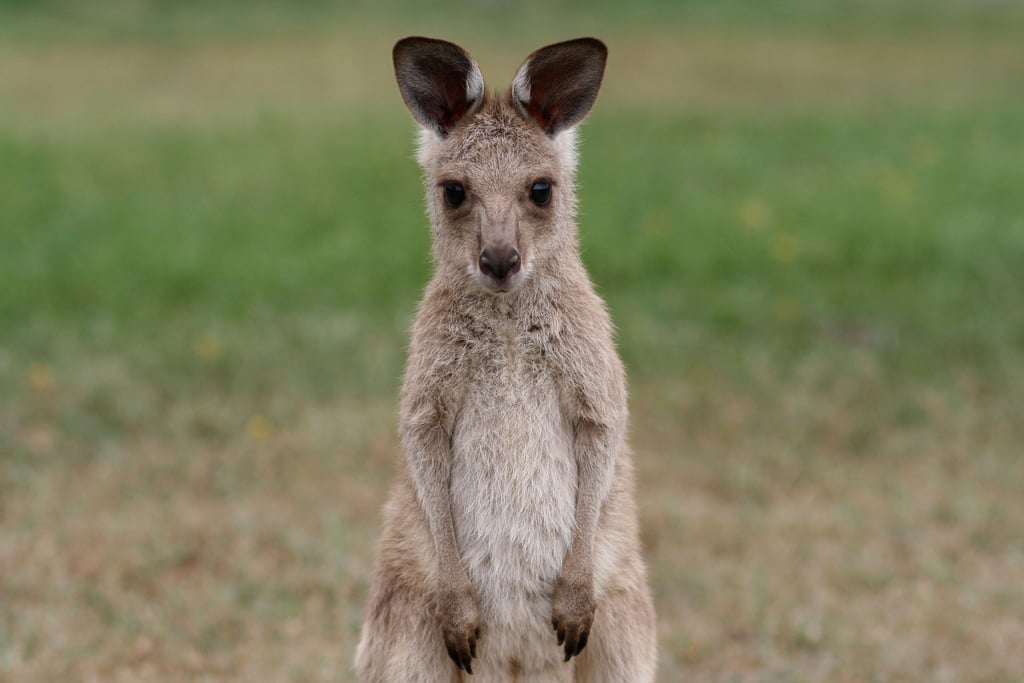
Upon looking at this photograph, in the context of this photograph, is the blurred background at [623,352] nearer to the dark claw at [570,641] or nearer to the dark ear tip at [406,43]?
the dark claw at [570,641]

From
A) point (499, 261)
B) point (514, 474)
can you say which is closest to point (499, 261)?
point (499, 261)

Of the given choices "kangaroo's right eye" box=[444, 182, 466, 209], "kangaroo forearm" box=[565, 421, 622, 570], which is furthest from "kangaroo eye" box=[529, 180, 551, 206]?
"kangaroo forearm" box=[565, 421, 622, 570]

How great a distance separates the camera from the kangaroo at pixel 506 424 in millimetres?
3531

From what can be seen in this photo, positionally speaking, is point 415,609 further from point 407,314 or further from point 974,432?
point 407,314

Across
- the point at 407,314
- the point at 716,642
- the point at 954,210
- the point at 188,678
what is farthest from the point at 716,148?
the point at 188,678

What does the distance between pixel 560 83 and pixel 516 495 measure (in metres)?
1.14

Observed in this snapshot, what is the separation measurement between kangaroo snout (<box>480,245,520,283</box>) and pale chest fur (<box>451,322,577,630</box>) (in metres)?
0.30

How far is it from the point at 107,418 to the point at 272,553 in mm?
1816

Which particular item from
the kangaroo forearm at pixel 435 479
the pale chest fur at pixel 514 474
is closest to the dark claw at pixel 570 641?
the pale chest fur at pixel 514 474

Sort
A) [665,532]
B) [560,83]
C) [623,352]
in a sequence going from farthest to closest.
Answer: [623,352] < [665,532] < [560,83]

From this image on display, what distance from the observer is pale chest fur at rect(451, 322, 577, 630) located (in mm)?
3561

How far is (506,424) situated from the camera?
3.55 metres

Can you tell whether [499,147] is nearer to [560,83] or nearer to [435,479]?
[560,83]

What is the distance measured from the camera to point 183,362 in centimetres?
784
